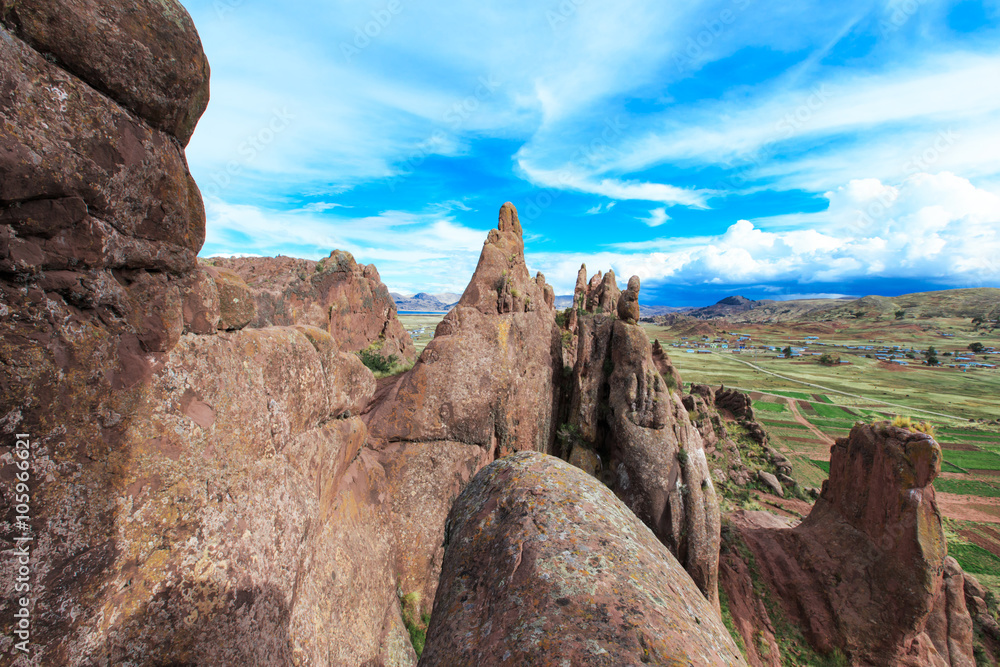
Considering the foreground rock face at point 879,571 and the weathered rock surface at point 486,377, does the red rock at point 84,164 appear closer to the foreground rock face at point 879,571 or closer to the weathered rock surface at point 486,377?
the weathered rock surface at point 486,377

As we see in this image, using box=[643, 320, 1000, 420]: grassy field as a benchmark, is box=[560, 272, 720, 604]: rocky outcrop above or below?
above

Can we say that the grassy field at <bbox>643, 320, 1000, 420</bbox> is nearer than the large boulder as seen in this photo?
No

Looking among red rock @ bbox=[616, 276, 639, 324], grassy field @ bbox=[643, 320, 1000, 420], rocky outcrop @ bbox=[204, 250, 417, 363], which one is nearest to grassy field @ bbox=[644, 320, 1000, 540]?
grassy field @ bbox=[643, 320, 1000, 420]

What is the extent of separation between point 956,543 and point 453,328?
165ft

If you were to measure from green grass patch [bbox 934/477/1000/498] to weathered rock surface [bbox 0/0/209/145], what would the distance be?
76.3 metres

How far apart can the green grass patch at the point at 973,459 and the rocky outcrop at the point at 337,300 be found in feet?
267

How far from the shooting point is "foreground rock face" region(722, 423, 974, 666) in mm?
18188

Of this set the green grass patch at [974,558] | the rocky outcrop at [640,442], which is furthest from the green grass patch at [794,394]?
the rocky outcrop at [640,442]

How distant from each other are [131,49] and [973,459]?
317ft

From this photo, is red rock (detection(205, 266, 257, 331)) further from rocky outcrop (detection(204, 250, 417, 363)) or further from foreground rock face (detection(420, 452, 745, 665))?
rocky outcrop (detection(204, 250, 417, 363))

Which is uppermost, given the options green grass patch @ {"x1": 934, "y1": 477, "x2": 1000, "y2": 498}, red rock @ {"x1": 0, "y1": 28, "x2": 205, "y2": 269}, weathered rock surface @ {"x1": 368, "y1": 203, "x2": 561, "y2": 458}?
red rock @ {"x1": 0, "y1": 28, "x2": 205, "y2": 269}

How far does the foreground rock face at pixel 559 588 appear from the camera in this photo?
3598 mm

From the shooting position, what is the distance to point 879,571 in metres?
19.2

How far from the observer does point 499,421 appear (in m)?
19.8
